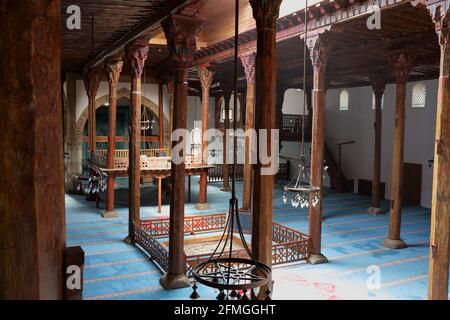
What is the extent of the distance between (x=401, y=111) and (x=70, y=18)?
8141mm

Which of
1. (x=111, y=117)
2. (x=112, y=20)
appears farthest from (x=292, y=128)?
(x=112, y=20)

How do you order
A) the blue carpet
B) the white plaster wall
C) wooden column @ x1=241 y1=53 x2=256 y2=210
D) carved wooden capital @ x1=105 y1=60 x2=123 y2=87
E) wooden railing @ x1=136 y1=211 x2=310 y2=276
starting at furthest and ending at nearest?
the white plaster wall → carved wooden capital @ x1=105 y1=60 x2=123 y2=87 → wooden column @ x1=241 y1=53 x2=256 y2=210 → wooden railing @ x1=136 y1=211 x2=310 y2=276 → the blue carpet

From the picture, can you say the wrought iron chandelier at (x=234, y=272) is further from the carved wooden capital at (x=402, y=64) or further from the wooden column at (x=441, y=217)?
the carved wooden capital at (x=402, y=64)

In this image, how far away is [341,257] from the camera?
33.8 ft

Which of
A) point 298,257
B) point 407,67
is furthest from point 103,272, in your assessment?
→ point 407,67

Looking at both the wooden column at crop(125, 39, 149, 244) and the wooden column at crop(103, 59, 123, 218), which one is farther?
the wooden column at crop(103, 59, 123, 218)

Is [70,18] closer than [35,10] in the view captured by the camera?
No

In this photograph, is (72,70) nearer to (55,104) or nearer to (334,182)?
(334,182)

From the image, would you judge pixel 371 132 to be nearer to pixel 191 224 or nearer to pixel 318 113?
pixel 191 224

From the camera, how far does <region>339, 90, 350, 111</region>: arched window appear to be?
2084 centimetres

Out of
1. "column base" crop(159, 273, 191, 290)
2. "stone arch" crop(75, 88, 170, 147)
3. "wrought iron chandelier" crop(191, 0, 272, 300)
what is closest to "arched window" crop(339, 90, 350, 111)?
"stone arch" crop(75, 88, 170, 147)

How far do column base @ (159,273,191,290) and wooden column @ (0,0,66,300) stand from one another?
6739 millimetres

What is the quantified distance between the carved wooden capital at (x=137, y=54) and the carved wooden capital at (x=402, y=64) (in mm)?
6610

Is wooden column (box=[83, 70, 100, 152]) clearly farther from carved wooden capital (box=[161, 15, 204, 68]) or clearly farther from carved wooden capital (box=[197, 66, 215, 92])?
carved wooden capital (box=[161, 15, 204, 68])
